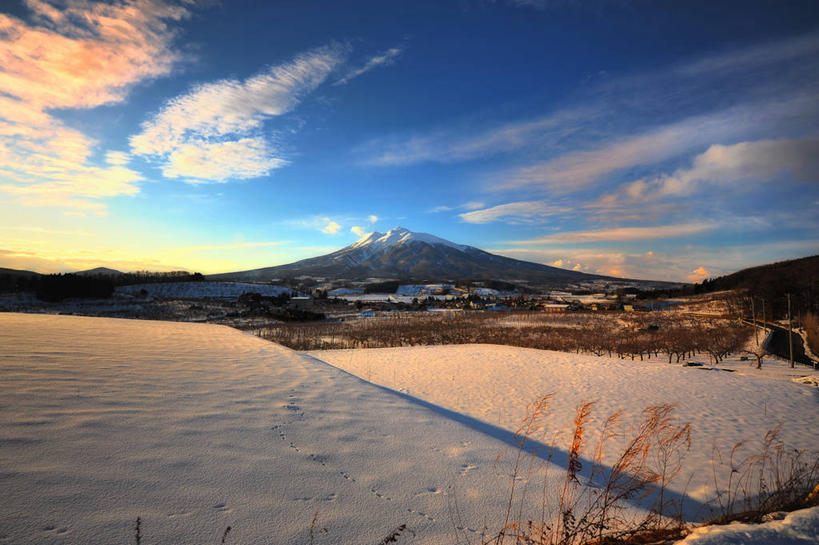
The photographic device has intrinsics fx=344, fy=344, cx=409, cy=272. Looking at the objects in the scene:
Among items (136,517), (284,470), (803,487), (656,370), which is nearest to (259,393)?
(284,470)

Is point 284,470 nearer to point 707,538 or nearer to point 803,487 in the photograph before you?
point 707,538

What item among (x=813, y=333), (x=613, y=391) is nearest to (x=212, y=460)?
(x=613, y=391)

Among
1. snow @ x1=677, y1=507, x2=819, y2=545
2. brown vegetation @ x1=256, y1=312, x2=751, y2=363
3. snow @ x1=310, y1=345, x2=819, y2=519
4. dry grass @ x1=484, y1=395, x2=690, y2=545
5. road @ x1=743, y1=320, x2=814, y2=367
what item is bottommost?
road @ x1=743, y1=320, x2=814, y2=367

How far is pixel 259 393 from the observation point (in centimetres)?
679

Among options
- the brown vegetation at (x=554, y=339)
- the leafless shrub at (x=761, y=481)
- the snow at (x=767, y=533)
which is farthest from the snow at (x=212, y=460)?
the brown vegetation at (x=554, y=339)

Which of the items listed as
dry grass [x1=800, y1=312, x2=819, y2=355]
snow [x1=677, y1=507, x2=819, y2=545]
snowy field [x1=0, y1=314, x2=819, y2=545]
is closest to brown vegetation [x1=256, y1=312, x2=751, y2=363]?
dry grass [x1=800, y1=312, x2=819, y2=355]

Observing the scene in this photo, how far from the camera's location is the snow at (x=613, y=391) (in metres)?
8.20

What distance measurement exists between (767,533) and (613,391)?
9.25 m

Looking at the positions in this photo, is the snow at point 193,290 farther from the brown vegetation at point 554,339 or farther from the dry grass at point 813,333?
the dry grass at point 813,333

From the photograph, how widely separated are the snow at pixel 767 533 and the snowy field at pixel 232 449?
0.07 ft

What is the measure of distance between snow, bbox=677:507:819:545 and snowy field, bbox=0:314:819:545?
0.02 m

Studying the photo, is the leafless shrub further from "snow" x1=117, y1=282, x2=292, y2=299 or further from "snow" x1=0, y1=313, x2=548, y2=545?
"snow" x1=117, y1=282, x2=292, y2=299

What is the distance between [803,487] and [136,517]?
890cm

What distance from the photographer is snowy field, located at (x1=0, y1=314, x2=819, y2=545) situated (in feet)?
9.22
